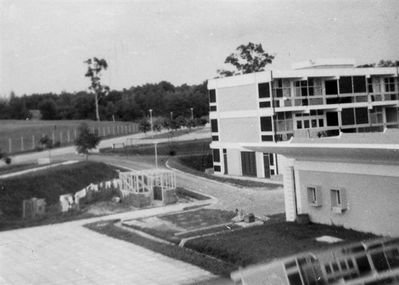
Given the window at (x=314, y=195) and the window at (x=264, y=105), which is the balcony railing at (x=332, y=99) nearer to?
the window at (x=264, y=105)

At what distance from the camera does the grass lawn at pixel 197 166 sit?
17828 millimetres

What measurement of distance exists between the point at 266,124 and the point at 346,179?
927 cm

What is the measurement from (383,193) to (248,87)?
11005 millimetres

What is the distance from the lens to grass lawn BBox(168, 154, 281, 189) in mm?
17828

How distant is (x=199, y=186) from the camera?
17781mm

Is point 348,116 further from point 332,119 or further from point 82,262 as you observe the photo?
point 82,262

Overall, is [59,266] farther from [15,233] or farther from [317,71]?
Answer: [317,71]

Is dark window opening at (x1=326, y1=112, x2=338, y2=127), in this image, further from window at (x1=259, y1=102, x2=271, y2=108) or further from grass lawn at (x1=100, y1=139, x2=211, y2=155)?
grass lawn at (x1=100, y1=139, x2=211, y2=155)

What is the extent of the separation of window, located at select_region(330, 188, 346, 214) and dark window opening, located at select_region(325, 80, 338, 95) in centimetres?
824

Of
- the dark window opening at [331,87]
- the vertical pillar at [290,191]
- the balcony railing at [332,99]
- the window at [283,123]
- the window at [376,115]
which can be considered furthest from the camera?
the window at [283,123]

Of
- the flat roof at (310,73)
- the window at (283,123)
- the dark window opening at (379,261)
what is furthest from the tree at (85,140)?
the dark window opening at (379,261)

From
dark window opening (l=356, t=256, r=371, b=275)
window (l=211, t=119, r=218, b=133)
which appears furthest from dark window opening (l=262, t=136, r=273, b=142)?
dark window opening (l=356, t=256, r=371, b=275)

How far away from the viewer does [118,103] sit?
82.7ft

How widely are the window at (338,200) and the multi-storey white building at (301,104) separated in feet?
22.4
